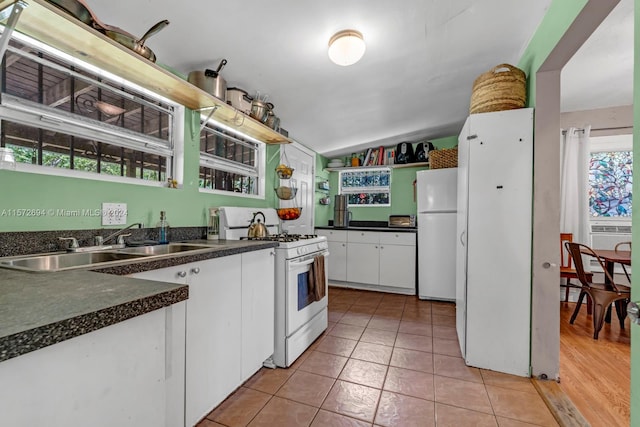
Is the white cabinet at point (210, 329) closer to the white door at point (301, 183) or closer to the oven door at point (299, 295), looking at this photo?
the oven door at point (299, 295)

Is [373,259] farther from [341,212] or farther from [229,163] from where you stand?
[229,163]

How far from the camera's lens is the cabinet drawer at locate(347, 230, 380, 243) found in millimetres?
4051

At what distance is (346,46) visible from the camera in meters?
1.91

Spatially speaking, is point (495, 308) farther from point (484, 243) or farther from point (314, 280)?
point (314, 280)

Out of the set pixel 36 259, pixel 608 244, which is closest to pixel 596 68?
pixel 608 244

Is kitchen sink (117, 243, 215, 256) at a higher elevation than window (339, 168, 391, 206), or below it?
below

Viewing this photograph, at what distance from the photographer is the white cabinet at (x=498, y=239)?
1960mm

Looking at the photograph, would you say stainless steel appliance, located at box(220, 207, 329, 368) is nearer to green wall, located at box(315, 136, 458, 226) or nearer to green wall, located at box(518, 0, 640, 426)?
green wall, located at box(518, 0, 640, 426)

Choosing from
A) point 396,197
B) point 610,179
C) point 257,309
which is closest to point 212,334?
point 257,309

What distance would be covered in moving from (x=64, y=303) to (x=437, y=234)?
367 centimetres

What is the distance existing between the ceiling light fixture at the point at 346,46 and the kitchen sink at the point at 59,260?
1737 millimetres

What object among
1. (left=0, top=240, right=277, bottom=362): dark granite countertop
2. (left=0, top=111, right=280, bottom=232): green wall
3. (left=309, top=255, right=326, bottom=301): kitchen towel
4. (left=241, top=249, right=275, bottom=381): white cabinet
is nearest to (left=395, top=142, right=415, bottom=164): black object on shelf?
(left=309, top=255, right=326, bottom=301): kitchen towel

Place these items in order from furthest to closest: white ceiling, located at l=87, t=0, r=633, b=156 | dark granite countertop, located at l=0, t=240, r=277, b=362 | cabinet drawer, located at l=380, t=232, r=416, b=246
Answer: cabinet drawer, located at l=380, t=232, r=416, b=246
white ceiling, located at l=87, t=0, r=633, b=156
dark granite countertop, located at l=0, t=240, r=277, b=362

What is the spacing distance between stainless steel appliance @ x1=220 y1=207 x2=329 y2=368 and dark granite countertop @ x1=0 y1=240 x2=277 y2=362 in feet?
4.28
